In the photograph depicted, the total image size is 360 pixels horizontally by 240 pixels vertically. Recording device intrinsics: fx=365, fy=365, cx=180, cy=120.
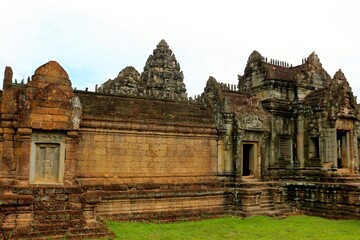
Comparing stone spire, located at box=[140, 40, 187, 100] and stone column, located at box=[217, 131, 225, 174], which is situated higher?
stone spire, located at box=[140, 40, 187, 100]

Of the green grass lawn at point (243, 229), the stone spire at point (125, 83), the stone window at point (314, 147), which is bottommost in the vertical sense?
the green grass lawn at point (243, 229)

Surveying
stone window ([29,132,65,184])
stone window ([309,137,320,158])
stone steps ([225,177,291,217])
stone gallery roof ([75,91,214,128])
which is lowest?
stone steps ([225,177,291,217])

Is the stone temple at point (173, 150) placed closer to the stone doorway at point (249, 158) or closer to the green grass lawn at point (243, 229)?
the stone doorway at point (249, 158)

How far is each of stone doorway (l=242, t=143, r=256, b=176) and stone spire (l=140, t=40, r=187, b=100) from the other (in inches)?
828

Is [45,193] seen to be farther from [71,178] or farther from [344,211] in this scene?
[344,211]

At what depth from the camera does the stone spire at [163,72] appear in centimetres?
3922

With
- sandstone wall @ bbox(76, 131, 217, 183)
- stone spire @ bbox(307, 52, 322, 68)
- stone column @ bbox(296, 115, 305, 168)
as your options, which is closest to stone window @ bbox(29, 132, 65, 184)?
sandstone wall @ bbox(76, 131, 217, 183)

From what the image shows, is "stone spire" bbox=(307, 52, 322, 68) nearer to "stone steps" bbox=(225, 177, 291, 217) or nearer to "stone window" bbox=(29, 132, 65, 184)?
"stone steps" bbox=(225, 177, 291, 217)

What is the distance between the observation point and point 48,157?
11242 millimetres

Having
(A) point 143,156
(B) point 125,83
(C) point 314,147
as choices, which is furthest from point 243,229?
(B) point 125,83

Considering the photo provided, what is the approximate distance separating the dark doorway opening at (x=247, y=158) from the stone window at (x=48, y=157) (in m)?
9.32

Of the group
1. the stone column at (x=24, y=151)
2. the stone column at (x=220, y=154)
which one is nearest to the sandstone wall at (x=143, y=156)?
the stone column at (x=220, y=154)

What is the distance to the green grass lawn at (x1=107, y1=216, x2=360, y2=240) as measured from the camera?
1134cm

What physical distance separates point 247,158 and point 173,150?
4779 mm
